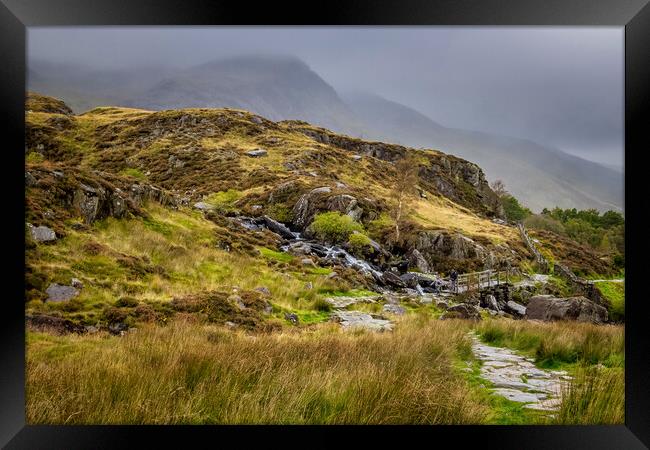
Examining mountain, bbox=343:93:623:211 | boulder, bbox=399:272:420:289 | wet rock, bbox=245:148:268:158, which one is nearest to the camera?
mountain, bbox=343:93:623:211

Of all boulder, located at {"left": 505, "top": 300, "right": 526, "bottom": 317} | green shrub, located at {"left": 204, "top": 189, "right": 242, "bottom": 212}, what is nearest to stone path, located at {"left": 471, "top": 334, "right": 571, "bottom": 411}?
boulder, located at {"left": 505, "top": 300, "right": 526, "bottom": 317}

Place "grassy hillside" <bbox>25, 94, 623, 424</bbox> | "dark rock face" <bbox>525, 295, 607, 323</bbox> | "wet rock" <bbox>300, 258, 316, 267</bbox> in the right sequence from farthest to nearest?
1. "wet rock" <bbox>300, 258, 316, 267</bbox>
2. "dark rock face" <bbox>525, 295, 607, 323</bbox>
3. "grassy hillside" <bbox>25, 94, 623, 424</bbox>

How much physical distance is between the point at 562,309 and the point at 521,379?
9.60ft

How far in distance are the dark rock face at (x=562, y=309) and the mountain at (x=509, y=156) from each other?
1828mm

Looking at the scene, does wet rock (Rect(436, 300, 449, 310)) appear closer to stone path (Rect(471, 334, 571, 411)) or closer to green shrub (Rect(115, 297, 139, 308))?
stone path (Rect(471, 334, 571, 411))

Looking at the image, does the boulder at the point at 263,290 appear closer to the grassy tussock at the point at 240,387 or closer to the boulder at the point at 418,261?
the grassy tussock at the point at 240,387

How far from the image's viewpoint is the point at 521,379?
3.81m

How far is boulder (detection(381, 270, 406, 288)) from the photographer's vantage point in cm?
708

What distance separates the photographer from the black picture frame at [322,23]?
284 cm

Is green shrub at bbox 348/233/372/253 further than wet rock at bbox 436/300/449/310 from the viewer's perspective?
Yes

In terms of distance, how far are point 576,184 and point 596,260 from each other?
139cm

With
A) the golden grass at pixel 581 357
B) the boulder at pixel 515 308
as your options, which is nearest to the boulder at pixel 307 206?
the boulder at pixel 515 308

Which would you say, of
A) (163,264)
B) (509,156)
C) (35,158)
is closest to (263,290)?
(163,264)

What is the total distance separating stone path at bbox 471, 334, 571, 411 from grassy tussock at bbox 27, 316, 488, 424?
1.62ft
